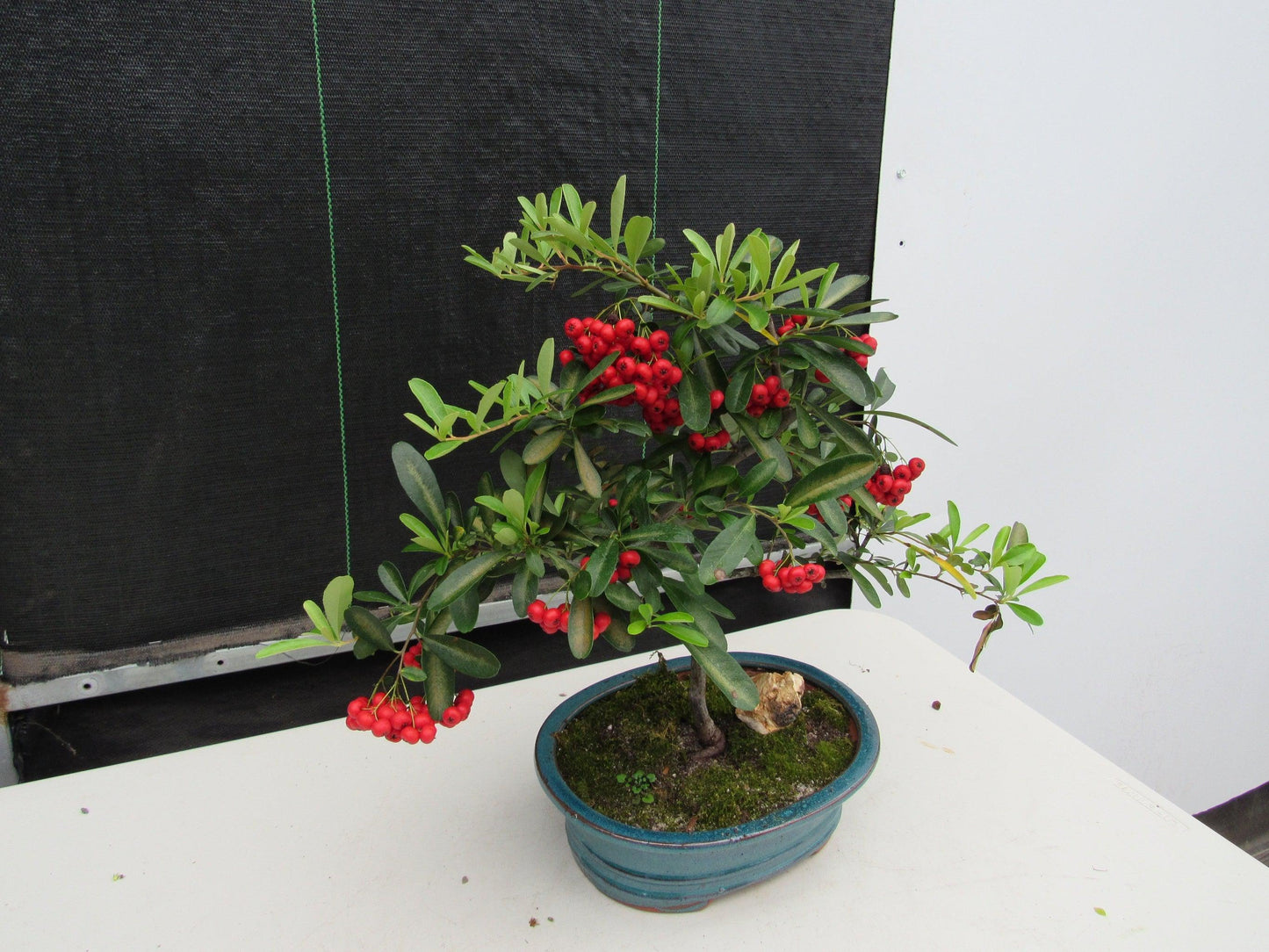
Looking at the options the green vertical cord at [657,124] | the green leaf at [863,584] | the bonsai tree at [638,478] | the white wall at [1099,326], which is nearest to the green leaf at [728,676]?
the bonsai tree at [638,478]

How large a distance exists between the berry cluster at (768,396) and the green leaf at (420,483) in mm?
285

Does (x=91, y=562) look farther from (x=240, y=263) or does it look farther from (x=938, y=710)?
(x=938, y=710)

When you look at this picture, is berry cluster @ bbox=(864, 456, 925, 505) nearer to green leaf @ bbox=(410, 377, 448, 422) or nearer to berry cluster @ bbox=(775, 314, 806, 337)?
berry cluster @ bbox=(775, 314, 806, 337)

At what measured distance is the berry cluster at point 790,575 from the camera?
2.23ft

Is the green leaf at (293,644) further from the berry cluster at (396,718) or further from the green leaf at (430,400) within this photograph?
the green leaf at (430,400)

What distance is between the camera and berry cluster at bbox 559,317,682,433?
662 millimetres

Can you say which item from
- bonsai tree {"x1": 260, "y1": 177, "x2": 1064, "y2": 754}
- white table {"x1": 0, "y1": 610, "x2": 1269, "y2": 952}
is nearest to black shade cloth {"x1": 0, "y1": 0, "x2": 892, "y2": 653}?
white table {"x1": 0, "y1": 610, "x2": 1269, "y2": 952}

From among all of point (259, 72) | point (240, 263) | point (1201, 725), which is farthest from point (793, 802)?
point (1201, 725)

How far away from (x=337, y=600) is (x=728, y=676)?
1.04ft

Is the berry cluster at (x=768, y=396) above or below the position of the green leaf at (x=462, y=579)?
above

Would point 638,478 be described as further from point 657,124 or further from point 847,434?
point 657,124

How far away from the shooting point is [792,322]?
68cm

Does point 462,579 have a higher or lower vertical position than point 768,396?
lower

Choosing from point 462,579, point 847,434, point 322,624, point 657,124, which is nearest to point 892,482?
point 847,434
